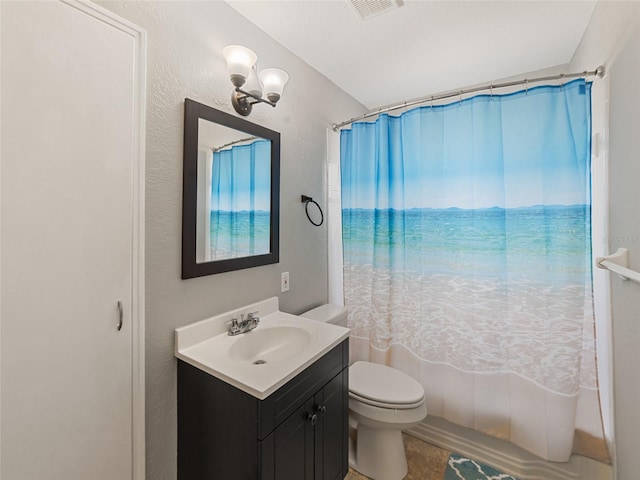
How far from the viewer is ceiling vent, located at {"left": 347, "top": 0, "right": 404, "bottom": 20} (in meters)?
1.27

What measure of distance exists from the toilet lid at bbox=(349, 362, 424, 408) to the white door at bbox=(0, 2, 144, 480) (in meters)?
1.07

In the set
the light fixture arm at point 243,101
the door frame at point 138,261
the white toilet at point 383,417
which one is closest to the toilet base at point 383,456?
the white toilet at point 383,417

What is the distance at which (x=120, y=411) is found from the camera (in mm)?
979

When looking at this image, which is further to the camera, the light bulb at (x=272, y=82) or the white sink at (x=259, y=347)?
the light bulb at (x=272, y=82)

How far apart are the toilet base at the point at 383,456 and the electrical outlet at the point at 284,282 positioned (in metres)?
0.92

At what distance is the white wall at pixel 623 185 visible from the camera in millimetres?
989

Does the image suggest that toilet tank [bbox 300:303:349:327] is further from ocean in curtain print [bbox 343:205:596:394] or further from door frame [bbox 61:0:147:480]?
door frame [bbox 61:0:147:480]

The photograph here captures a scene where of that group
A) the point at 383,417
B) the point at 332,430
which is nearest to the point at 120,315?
the point at 332,430

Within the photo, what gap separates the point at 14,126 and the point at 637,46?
1.94 m

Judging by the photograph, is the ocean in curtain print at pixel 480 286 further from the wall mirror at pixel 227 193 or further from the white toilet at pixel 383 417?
the wall mirror at pixel 227 193

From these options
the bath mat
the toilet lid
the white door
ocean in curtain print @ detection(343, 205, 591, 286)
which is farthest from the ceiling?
the bath mat

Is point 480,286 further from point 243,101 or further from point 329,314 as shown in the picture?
point 243,101

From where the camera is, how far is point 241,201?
55.7 inches

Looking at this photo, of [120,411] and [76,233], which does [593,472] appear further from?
[76,233]
